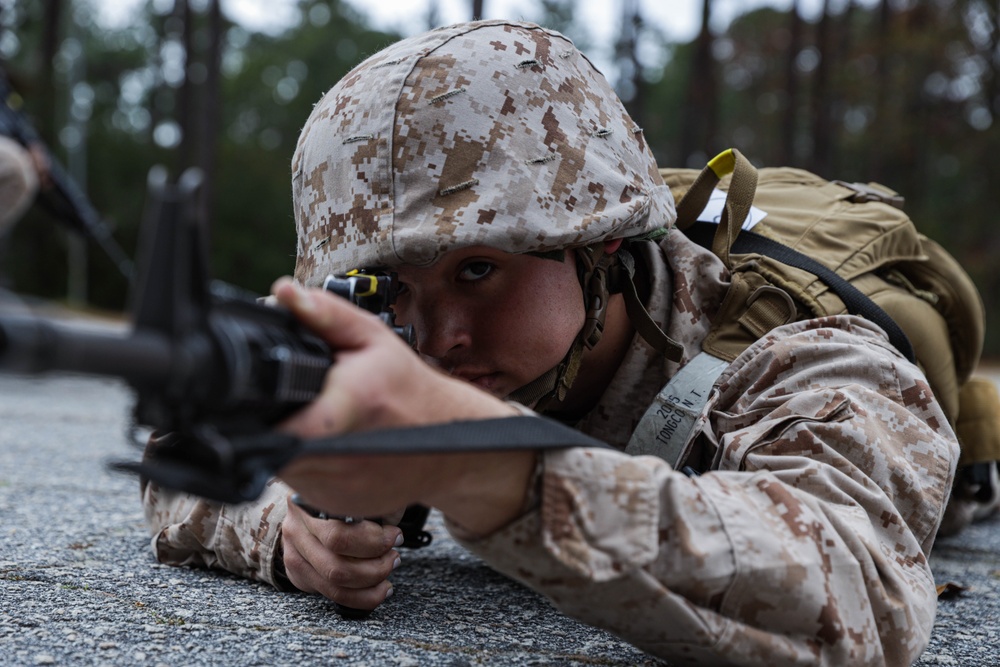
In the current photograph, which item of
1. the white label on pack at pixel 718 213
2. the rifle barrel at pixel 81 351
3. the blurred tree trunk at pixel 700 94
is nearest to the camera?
the rifle barrel at pixel 81 351

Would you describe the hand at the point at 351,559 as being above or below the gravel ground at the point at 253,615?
above

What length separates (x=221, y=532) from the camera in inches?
95.7

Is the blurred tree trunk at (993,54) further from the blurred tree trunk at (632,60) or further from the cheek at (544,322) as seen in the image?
the cheek at (544,322)

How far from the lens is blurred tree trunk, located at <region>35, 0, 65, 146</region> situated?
782 inches

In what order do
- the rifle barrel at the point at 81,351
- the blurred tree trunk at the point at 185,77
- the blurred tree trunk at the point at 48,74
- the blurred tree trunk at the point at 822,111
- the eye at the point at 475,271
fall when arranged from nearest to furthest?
1. the rifle barrel at the point at 81,351
2. the eye at the point at 475,271
3. the blurred tree trunk at the point at 185,77
4. the blurred tree trunk at the point at 822,111
5. the blurred tree trunk at the point at 48,74

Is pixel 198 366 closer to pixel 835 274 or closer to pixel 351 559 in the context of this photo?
pixel 351 559

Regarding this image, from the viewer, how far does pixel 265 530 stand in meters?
2.33

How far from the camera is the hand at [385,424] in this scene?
1.26m

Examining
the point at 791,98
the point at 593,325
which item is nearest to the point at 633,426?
the point at 593,325

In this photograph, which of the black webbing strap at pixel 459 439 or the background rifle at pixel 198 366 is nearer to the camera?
the background rifle at pixel 198 366

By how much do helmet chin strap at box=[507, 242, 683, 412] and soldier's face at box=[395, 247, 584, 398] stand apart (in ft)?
0.30

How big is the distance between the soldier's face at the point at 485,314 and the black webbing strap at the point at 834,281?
64cm

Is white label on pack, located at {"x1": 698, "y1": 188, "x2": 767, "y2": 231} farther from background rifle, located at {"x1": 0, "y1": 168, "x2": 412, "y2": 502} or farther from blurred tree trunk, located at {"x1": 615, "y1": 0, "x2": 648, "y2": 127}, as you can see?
blurred tree trunk, located at {"x1": 615, "y1": 0, "x2": 648, "y2": 127}

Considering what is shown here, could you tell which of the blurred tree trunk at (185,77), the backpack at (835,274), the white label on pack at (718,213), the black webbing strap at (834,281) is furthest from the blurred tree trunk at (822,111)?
the black webbing strap at (834,281)
